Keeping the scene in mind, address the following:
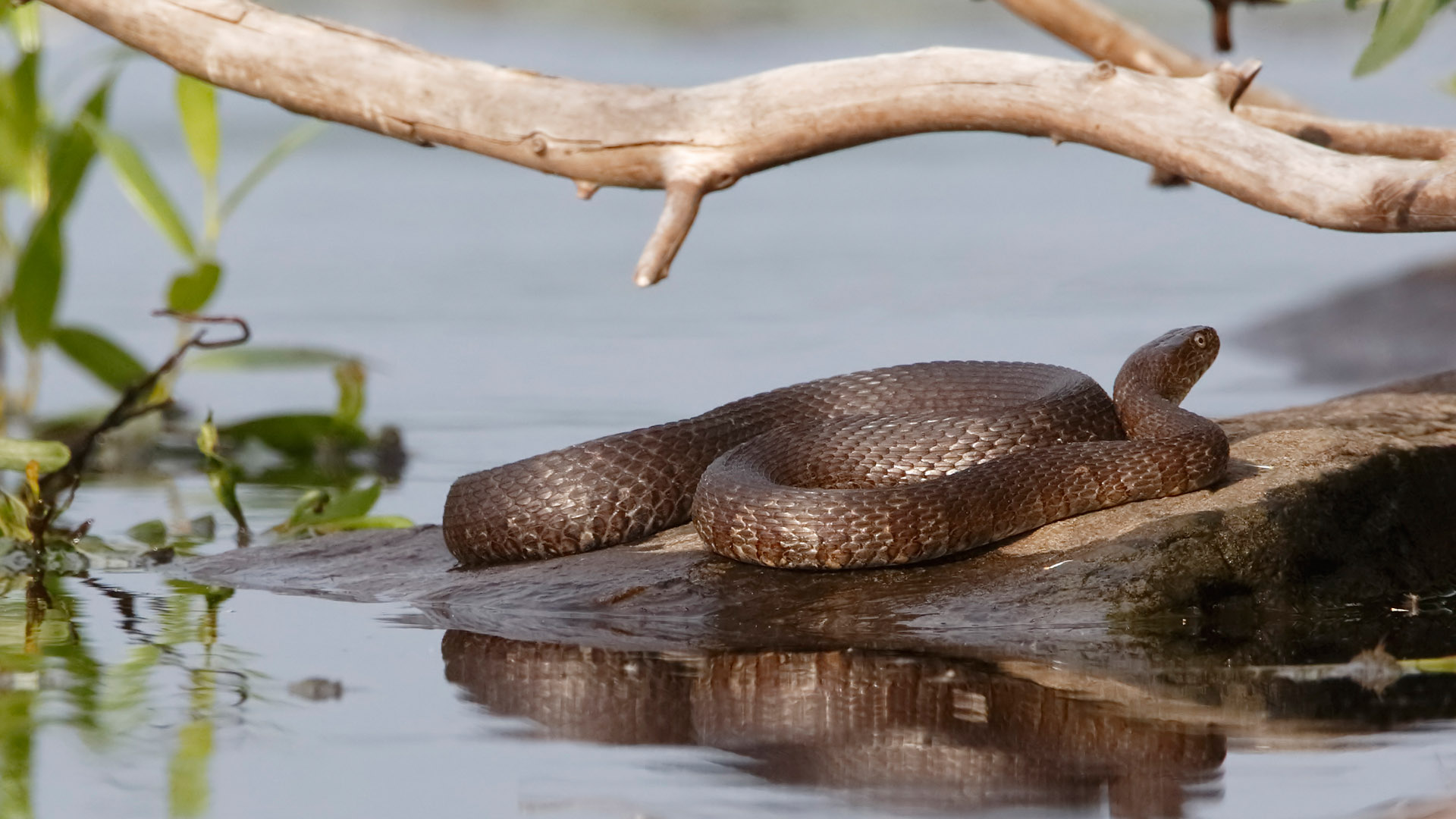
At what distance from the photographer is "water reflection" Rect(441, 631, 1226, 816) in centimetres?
414

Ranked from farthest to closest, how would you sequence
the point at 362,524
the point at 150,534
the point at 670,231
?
the point at 362,524
the point at 150,534
the point at 670,231

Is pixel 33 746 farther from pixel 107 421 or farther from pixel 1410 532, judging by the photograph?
pixel 1410 532

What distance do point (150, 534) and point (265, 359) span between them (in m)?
2.77

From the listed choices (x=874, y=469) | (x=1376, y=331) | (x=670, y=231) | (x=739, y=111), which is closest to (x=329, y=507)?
(x=670, y=231)

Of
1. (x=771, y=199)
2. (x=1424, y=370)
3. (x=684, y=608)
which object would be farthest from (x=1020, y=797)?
(x=771, y=199)

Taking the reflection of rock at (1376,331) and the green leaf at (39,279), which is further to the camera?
the reflection of rock at (1376,331)

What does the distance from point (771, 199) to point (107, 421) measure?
45.0ft

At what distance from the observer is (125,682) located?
515cm

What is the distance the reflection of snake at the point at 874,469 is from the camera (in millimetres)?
5918

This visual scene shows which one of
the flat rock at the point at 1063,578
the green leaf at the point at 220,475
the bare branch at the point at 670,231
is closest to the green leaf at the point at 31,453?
the green leaf at the point at 220,475

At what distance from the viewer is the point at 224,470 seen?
307 inches

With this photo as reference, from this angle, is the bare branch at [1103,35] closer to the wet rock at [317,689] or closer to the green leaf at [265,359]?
the green leaf at [265,359]

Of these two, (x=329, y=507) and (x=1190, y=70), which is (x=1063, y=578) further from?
(x=1190, y=70)

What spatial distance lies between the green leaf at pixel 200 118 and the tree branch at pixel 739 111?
2502 mm
